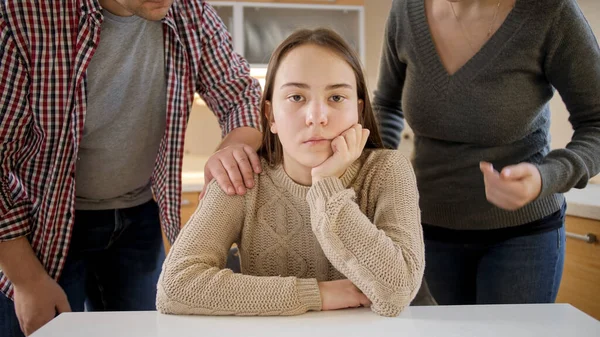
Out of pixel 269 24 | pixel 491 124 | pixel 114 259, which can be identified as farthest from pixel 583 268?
pixel 269 24

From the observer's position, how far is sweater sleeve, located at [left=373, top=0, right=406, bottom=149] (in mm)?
1317

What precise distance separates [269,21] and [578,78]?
76.6 inches

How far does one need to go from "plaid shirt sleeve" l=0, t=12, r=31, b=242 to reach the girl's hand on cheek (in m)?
0.61

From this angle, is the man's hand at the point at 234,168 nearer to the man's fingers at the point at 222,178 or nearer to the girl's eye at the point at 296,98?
the man's fingers at the point at 222,178

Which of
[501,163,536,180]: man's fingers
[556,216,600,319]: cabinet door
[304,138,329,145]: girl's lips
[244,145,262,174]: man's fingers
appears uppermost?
[304,138,329,145]: girl's lips

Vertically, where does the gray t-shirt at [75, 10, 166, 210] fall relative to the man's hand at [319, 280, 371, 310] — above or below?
above

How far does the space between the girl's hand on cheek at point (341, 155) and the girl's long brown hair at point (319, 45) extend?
0.49 feet

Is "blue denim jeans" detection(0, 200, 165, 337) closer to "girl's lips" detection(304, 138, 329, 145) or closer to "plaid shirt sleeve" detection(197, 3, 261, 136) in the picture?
"plaid shirt sleeve" detection(197, 3, 261, 136)

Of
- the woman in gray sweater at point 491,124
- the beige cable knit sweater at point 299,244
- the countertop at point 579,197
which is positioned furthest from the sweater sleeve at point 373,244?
the countertop at point 579,197

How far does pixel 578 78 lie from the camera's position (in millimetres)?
1059

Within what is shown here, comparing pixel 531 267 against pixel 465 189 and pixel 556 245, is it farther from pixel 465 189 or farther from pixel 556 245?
pixel 465 189

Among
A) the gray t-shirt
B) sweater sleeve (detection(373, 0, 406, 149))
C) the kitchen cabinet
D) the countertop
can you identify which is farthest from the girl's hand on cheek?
the kitchen cabinet

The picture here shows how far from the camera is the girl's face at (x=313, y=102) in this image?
98 cm

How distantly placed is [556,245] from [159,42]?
1.01 m
